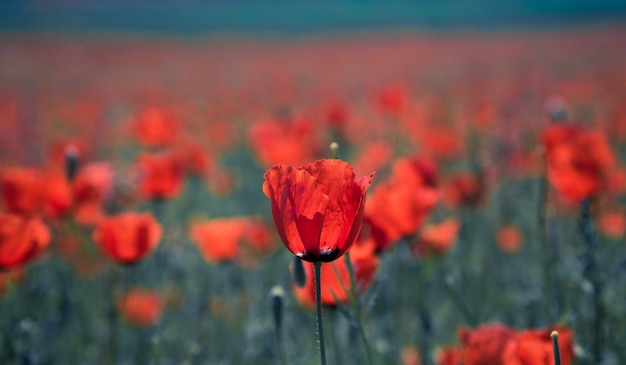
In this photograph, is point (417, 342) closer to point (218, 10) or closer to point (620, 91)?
point (620, 91)

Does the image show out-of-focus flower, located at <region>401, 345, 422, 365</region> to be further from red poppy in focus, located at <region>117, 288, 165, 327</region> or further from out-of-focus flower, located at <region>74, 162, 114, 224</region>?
out-of-focus flower, located at <region>74, 162, 114, 224</region>

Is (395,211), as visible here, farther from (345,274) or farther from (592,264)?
(592,264)

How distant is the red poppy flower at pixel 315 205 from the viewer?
76 cm

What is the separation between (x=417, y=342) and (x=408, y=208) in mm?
889

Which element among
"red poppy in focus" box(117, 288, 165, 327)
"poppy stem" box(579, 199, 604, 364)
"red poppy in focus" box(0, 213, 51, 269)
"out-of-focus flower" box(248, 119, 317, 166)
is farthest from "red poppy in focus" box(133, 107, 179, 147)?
"poppy stem" box(579, 199, 604, 364)

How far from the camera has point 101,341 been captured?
6.54 ft

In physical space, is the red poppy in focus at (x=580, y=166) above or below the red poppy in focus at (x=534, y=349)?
above

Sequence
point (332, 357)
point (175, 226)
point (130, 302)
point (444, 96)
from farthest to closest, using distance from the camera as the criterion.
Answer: point (444, 96)
point (175, 226)
point (130, 302)
point (332, 357)

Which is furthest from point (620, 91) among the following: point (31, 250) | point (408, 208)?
point (31, 250)

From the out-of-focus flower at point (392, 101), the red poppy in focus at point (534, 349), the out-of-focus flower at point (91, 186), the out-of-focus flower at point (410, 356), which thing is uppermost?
the out-of-focus flower at point (392, 101)

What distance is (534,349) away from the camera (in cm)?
89

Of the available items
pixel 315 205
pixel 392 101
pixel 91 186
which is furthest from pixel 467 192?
pixel 315 205

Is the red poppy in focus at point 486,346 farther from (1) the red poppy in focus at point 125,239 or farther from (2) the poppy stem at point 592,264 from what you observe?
(1) the red poppy in focus at point 125,239

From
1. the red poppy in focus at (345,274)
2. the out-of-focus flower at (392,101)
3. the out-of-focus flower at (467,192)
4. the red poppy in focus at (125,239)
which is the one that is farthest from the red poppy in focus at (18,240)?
the out-of-focus flower at (392,101)
